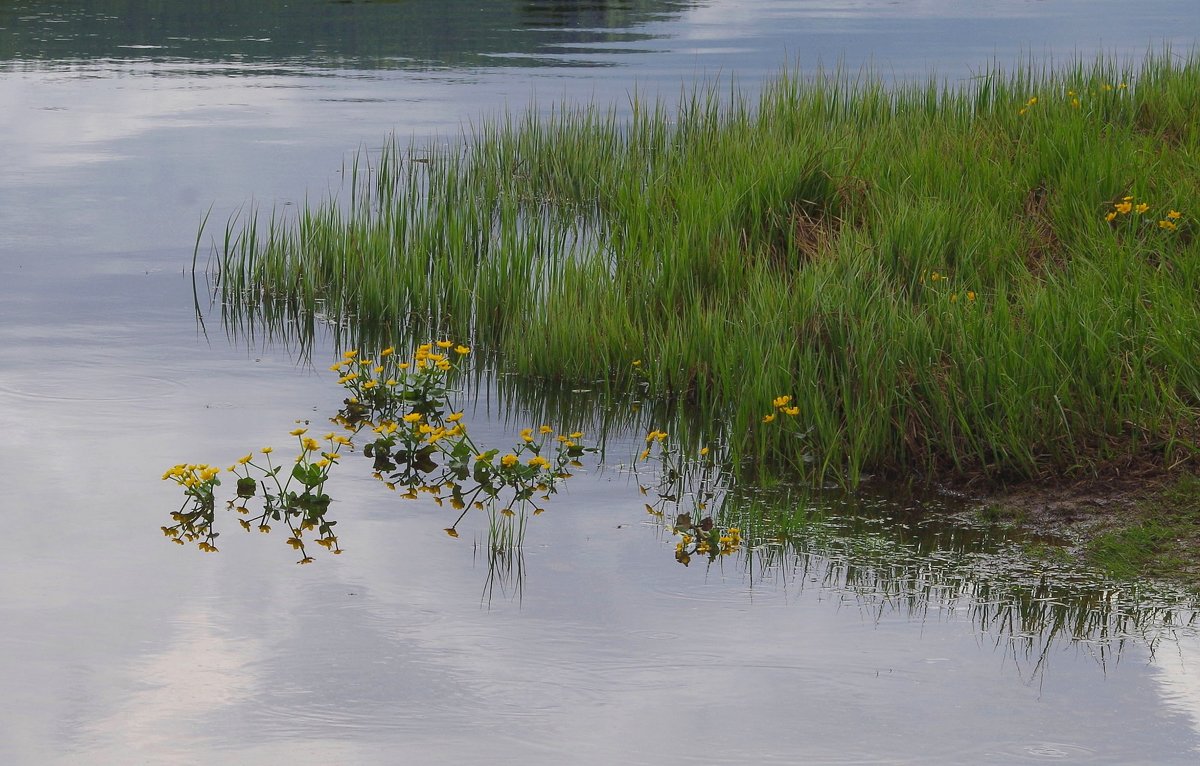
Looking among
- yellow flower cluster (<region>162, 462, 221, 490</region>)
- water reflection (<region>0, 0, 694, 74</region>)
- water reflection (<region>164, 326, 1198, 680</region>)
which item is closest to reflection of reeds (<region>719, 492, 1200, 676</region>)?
water reflection (<region>164, 326, 1198, 680</region>)

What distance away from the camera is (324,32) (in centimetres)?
2975

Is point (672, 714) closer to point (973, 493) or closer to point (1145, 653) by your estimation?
point (1145, 653)

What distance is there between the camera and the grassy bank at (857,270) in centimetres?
608

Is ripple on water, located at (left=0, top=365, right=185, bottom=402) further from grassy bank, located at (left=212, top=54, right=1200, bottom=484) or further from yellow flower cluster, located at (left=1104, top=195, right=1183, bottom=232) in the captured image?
yellow flower cluster, located at (left=1104, top=195, right=1183, bottom=232)

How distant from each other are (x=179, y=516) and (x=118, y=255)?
5.93 metres

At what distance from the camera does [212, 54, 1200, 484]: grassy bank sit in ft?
19.9

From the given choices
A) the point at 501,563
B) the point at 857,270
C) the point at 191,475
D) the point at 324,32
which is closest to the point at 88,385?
the point at 191,475

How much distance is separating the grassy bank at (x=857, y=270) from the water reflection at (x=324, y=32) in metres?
12.2

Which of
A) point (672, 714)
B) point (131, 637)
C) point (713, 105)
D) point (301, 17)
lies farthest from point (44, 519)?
point (301, 17)

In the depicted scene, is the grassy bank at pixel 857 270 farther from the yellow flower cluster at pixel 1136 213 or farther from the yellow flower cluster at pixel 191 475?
the yellow flower cluster at pixel 191 475

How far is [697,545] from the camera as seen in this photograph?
5.31 metres

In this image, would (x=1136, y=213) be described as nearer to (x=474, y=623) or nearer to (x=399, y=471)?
(x=399, y=471)

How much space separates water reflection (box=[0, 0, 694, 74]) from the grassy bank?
479 inches

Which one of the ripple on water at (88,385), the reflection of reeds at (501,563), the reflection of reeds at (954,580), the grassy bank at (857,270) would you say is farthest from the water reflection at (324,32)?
the reflection of reeds at (501,563)
